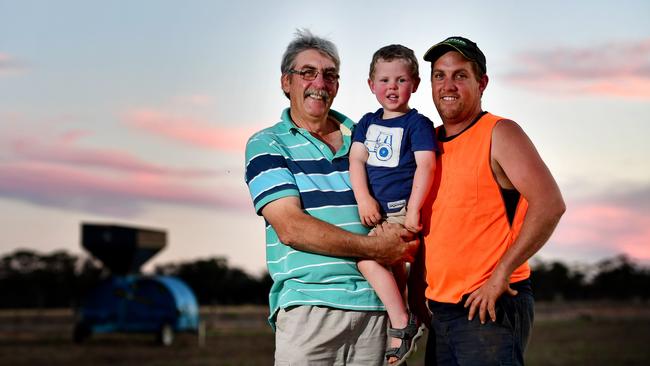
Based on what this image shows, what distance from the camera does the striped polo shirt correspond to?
4055 millimetres

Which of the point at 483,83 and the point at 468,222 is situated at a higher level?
the point at 483,83

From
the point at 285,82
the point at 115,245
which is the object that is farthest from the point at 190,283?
the point at 285,82

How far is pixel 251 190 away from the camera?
4.23m

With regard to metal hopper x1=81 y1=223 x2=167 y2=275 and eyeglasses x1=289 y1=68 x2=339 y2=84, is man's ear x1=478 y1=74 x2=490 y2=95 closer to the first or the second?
eyeglasses x1=289 y1=68 x2=339 y2=84

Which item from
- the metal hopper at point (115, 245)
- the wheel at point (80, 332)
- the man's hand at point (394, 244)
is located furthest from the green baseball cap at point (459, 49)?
the metal hopper at point (115, 245)

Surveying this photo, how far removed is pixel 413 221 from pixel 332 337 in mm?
671

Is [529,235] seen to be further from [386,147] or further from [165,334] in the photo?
[165,334]

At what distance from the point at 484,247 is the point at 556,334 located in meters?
22.6

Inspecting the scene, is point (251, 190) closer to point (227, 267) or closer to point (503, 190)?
point (503, 190)

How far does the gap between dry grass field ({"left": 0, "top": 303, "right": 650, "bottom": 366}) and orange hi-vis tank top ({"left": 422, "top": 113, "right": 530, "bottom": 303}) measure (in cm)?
1229

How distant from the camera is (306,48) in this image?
14.3ft

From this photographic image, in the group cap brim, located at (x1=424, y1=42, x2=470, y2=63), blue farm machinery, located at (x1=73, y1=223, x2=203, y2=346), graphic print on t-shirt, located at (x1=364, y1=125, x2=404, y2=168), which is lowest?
blue farm machinery, located at (x1=73, y1=223, x2=203, y2=346)

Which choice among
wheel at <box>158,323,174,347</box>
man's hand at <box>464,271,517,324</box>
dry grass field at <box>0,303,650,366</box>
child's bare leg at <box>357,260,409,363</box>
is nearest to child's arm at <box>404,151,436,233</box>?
child's bare leg at <box>357,260,409,363</box>

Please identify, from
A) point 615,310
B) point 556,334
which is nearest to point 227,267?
point 615,310
